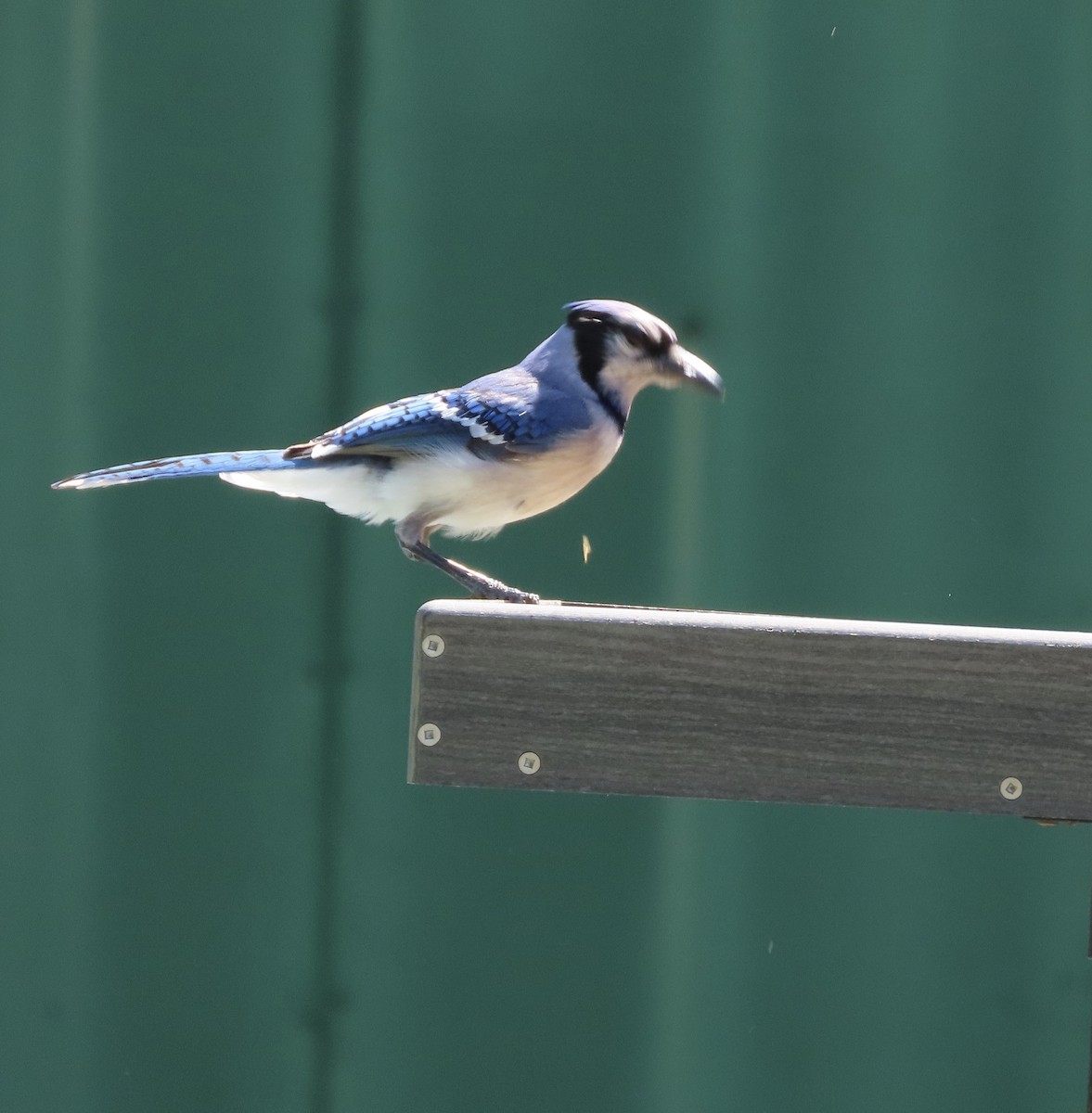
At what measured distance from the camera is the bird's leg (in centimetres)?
182

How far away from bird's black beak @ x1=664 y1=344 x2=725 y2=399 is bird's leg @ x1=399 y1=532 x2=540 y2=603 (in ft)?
1.17

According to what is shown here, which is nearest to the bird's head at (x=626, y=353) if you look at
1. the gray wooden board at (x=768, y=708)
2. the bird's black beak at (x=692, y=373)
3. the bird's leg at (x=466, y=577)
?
the bird's black beak at (x=692, y=373)

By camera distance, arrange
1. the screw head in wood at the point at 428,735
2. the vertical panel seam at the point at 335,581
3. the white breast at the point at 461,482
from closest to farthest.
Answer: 1. the screw head in wood at the point at 428,735
2. the white breast at the point at 461,482
3. the vertical panel seam at the point at 335,581

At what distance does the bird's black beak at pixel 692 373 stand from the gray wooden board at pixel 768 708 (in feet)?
2.60

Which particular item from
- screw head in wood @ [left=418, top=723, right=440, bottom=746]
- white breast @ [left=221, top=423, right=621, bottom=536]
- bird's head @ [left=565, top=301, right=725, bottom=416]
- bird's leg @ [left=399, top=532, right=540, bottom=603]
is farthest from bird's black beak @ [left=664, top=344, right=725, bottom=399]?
screw head in wood @ [left=418, top=723, right=440, bottom=746]

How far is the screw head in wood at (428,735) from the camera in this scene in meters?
1.19

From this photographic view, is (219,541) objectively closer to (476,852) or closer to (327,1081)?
(476,852)

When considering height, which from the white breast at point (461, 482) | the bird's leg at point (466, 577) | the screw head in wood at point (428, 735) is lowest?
the screw head in wood at point (428, 735)

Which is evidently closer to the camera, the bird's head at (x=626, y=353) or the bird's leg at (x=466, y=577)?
the bird's leg at (x=466, y=577)

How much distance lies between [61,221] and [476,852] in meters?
1.16

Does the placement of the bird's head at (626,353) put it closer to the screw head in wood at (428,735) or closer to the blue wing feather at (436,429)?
the blue wing feather at (436,429)

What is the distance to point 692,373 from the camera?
1.95 meters

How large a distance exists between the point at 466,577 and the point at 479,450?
0.58ft

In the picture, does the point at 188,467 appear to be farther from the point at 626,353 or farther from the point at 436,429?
the point at 626,353
